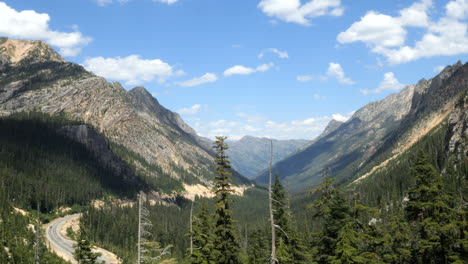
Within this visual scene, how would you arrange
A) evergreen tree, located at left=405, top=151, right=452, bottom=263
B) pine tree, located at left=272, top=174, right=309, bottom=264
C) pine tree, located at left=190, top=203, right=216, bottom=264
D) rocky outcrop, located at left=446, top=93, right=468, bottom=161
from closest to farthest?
evergreen tree, located at left=405, top=151, right=452, bottom=263, pine tree, located at left=190, top=203, right=216, bottom=264, pine tree, located at left=272, top=174, right=309, bottom=264, rocky outcrop, located at left=446, top=93, right=468, bottom=161

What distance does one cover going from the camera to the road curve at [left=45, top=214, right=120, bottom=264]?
325ft

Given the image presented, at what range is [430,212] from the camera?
30219 mm

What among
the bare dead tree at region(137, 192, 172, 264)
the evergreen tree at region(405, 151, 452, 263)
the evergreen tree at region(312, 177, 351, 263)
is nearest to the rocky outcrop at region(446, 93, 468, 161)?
the evergreen tree at region(405, 151, 452, 263)

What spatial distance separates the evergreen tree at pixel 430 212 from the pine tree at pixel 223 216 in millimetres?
16478

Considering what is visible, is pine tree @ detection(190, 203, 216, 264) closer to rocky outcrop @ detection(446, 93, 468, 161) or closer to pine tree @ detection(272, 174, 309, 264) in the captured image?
pine tree @ detection(272, 174, 309, 264)

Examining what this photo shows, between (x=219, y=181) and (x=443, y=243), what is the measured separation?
65.0 ft

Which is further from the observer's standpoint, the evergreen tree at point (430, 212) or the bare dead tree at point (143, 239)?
the evergreen tree at point (430, 212)

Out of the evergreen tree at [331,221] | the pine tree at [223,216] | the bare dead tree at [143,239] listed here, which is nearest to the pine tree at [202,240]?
the pine tree at [223,216]

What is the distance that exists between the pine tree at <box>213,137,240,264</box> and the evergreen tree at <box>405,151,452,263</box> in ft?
54.1

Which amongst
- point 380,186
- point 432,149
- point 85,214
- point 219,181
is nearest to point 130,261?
point 85,214

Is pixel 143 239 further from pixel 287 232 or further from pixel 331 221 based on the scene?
pixel 287 232

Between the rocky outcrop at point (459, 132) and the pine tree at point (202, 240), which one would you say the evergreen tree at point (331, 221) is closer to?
the pine tree at point (202, 240)

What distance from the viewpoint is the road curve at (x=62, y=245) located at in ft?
325

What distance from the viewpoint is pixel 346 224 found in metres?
27.6
